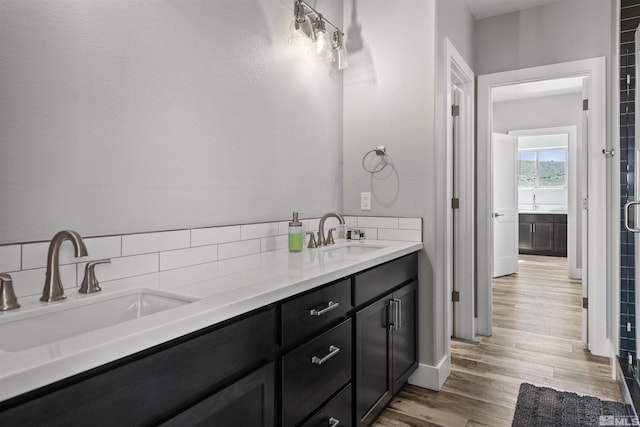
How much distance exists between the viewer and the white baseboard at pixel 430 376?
2.32 meters

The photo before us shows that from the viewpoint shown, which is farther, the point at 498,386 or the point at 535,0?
the point at 535,0

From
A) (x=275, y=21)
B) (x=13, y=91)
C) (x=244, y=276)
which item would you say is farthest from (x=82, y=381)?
(x=275, y=21)

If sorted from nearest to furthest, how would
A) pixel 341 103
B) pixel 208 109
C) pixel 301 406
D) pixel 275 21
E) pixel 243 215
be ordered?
1. pixel 301 406
2. pixel 208 109
3. pixel 243 215
4. pixel 275 21
5. pixel 341 103

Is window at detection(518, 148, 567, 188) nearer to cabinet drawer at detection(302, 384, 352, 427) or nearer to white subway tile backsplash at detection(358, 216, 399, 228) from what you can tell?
Answer: white subway tile backsplash at detection(358, 216, 399, 228)

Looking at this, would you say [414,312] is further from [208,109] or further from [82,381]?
[82,381]

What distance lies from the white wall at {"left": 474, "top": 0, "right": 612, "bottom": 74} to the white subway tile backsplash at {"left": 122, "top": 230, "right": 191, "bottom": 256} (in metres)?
2.94

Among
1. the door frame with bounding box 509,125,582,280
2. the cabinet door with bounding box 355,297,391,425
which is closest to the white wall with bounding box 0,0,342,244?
the cabinet door with bounding box 355,297,391,425

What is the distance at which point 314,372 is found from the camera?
1371mm

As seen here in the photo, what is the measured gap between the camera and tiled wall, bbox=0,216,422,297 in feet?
3.62

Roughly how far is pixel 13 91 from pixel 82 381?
86 cm

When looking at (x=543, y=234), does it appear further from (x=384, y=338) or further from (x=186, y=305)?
(x=186, y=305)

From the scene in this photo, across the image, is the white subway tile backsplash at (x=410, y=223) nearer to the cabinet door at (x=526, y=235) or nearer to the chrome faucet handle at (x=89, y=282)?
the chrome faucet handle at (x=89, y=282)

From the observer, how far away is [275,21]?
2.07 meters

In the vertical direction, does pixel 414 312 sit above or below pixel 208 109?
below
